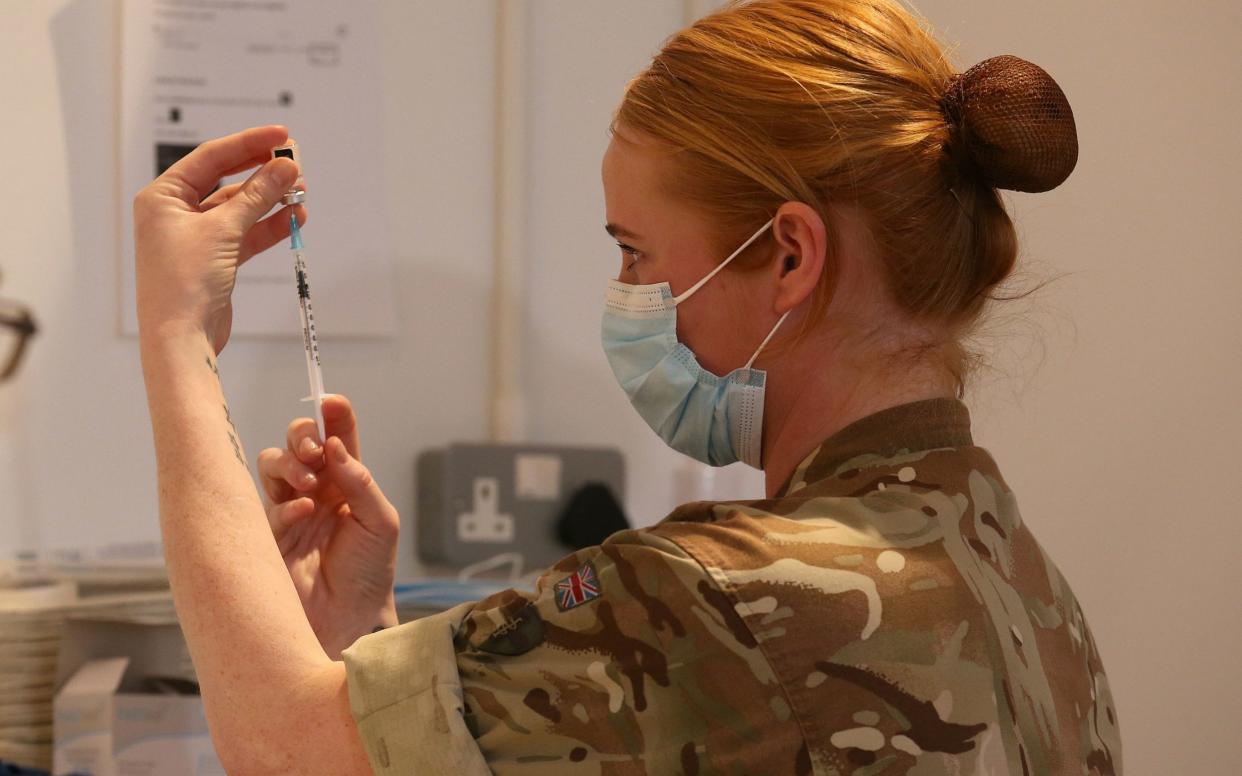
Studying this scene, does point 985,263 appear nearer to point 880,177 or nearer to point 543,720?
point 880,177

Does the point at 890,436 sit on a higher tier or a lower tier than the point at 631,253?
lower

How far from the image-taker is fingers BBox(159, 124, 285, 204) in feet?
3.25

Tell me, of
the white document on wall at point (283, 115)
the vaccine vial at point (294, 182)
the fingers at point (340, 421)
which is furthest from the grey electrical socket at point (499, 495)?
the vaccine vial at point (294, 182)

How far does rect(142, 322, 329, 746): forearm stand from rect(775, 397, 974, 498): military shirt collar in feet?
1.20

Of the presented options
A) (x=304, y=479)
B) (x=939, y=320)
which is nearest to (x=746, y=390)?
(x=939, y=320)

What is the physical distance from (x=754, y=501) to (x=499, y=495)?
3.62 ft

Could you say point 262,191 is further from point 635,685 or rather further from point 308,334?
point 635,685

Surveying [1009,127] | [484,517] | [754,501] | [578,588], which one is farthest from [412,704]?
[484,517]

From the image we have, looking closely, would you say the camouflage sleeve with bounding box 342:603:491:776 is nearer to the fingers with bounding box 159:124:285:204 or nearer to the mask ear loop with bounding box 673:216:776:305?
the mask ear loop with bounding box 673:216:776:305

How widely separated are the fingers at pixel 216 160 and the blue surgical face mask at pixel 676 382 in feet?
1.01

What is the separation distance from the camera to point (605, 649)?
741mm

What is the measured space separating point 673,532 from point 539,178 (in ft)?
4.09

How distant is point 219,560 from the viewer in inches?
33.0

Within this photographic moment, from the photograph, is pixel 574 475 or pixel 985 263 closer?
pixel 985 263
